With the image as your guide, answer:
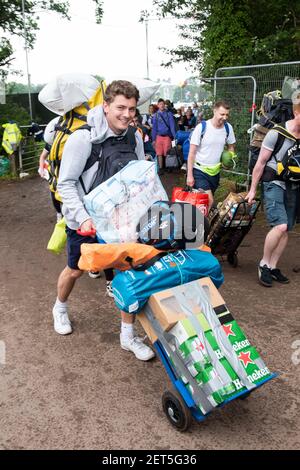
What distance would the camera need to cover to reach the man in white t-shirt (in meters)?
5.40

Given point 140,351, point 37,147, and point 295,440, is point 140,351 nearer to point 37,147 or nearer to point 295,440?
point 295,440

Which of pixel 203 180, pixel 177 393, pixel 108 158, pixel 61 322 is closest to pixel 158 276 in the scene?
pixel 177 393

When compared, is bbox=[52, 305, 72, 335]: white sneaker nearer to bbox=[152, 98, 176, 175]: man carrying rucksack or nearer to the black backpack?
the black backpack

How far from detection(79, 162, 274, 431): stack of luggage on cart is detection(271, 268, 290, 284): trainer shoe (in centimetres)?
215

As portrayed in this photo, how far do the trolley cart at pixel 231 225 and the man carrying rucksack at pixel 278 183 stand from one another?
142 mm

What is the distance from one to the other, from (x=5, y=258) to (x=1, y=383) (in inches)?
111

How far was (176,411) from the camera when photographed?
258 centimetres

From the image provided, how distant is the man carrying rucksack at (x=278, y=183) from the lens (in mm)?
4316

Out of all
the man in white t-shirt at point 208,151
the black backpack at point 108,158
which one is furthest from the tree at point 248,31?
the black backpack at point 108,158

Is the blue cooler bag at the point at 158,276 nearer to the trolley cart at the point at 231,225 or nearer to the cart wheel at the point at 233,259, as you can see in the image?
the trolley cart at the point at 231,225

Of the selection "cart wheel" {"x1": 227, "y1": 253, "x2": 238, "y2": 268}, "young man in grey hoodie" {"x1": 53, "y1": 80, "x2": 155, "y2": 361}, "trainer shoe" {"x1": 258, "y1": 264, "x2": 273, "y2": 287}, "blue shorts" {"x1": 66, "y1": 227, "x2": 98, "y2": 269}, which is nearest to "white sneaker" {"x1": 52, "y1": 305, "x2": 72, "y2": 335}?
"blue shorts" {"x1": 66, "y1": 227, "x2": 98, "y2": 269}

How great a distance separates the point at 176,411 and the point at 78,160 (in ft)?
5.39

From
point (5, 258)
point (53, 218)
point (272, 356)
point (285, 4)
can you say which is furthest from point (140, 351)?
point (285, 4)

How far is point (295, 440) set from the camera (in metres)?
2.54
